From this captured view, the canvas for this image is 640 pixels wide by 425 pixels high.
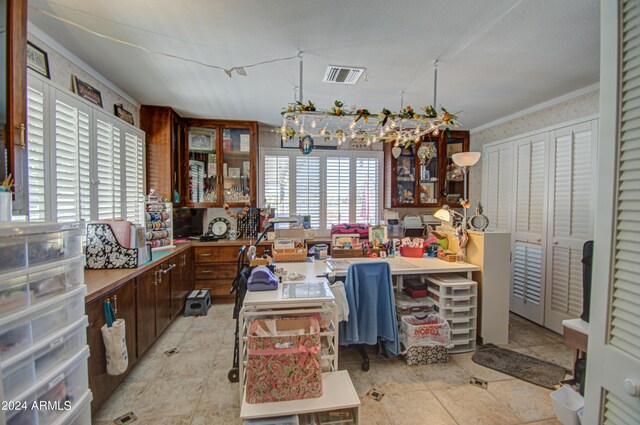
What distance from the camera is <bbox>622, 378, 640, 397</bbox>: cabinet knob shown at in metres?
0.72

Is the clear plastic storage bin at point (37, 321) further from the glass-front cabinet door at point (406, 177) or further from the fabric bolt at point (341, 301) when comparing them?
the glass-front cabinet door at point (406, 177)

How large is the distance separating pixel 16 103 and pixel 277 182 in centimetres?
304

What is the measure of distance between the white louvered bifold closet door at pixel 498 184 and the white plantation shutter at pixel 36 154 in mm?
4367

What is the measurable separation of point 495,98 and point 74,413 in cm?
416

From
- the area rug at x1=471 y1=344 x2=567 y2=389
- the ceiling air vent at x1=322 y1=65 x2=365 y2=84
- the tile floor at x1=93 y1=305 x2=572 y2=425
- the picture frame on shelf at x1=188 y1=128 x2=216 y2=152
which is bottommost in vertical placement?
the tile floor at x1=93 y1=305 x2=572 y2=425

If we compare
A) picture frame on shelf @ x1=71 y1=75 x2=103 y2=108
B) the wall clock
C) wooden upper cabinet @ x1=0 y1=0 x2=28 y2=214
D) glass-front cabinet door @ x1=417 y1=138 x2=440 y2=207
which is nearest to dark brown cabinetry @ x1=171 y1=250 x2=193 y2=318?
the wall clock

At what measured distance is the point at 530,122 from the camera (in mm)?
3395

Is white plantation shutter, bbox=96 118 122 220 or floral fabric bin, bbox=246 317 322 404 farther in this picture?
white plantation shutter, bbox=96 118 122 220

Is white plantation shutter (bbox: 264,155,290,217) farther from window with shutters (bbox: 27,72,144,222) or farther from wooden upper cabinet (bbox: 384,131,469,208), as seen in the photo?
window with shutters (bbox: 27,72,144,222)

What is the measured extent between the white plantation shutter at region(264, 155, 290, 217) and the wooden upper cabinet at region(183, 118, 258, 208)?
10.1 inches

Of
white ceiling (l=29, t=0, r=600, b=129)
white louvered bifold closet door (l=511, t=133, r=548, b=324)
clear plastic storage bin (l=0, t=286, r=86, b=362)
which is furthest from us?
white louvered bifold closet door (l=511, t=133, r=548, b=324)

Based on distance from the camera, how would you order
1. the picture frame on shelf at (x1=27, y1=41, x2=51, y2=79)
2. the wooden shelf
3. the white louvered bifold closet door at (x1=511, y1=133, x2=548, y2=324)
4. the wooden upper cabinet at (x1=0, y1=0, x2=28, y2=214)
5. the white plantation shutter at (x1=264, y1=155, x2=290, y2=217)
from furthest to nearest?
the white plantation shutter at (x1=264, y1=155, x2=290, y2=217) < the white louvered bifold closet door at (x1=511, y1=133, x2=548, y2=324) < the picture frame on shelf at (x1=27, y1=41, x2=51, y2=79) < the wooden shelf < the wooden upper cabinet at (x1=0, y1=0, x2=28, y2=214)

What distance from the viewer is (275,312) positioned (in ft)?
5.83

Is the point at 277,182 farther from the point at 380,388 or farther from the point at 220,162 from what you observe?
the point at 380,388
